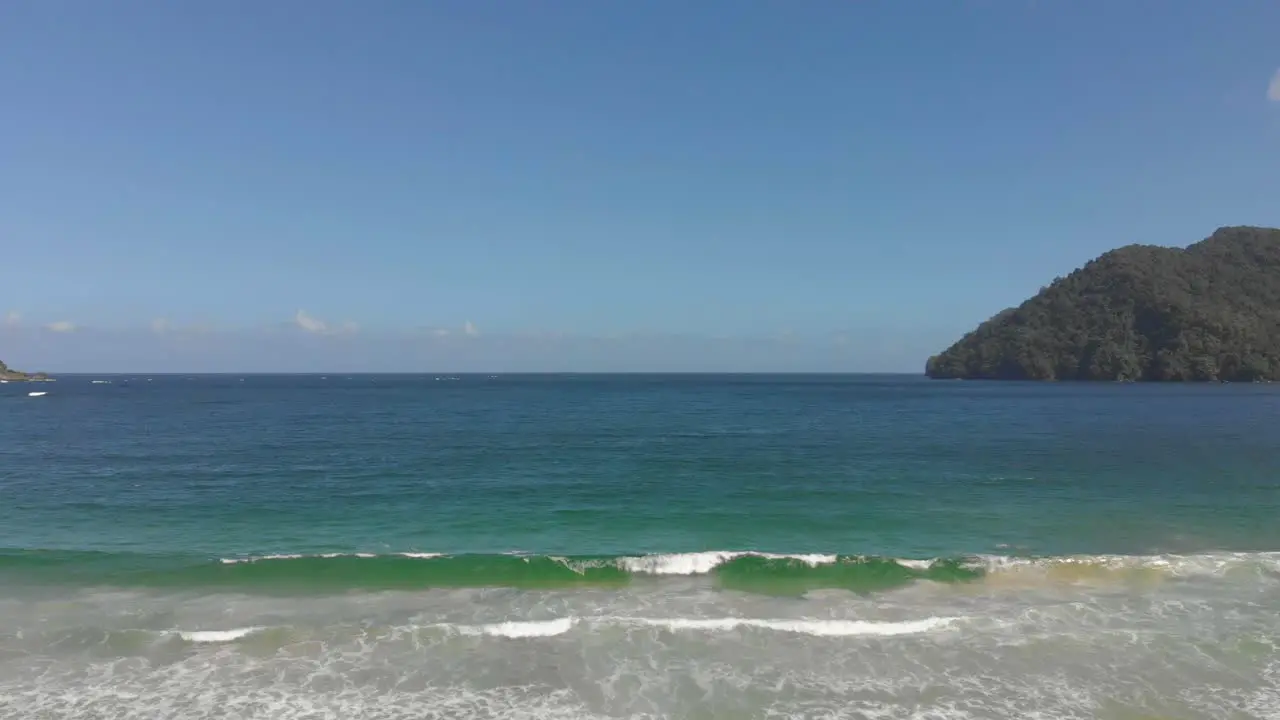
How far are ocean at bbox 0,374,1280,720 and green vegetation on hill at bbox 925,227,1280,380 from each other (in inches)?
5797

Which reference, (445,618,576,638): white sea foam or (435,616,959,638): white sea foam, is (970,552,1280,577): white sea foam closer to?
(435,616,959,638): white sea foam

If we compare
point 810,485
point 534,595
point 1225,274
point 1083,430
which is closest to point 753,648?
point 534,595

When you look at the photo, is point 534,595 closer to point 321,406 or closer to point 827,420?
point 827,420

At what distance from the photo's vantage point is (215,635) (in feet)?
49.9

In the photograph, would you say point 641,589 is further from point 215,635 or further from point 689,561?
point 215,635

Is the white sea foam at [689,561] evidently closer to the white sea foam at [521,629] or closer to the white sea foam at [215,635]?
the white sea foam at [521,629]

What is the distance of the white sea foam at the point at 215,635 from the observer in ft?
49.2

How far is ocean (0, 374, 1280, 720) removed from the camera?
12.7 meters

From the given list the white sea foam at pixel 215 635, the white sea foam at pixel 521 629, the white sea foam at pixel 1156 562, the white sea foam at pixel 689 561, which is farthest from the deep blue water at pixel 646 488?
the white sea foam at pixel 215 635

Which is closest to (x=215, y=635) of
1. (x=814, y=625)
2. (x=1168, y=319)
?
(x=814, y=625)

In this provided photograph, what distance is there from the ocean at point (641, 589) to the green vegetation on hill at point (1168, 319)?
147 m

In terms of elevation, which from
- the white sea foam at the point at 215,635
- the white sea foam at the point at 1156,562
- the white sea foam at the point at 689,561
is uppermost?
the white sea foam at the point at 1156,562

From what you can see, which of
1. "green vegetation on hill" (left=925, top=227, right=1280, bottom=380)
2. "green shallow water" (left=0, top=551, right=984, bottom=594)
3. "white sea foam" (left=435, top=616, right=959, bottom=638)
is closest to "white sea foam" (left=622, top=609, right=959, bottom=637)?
"white sea foam" (left=435, top=616, right=959, bottom=638)

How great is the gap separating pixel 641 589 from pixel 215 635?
31.6 feet
